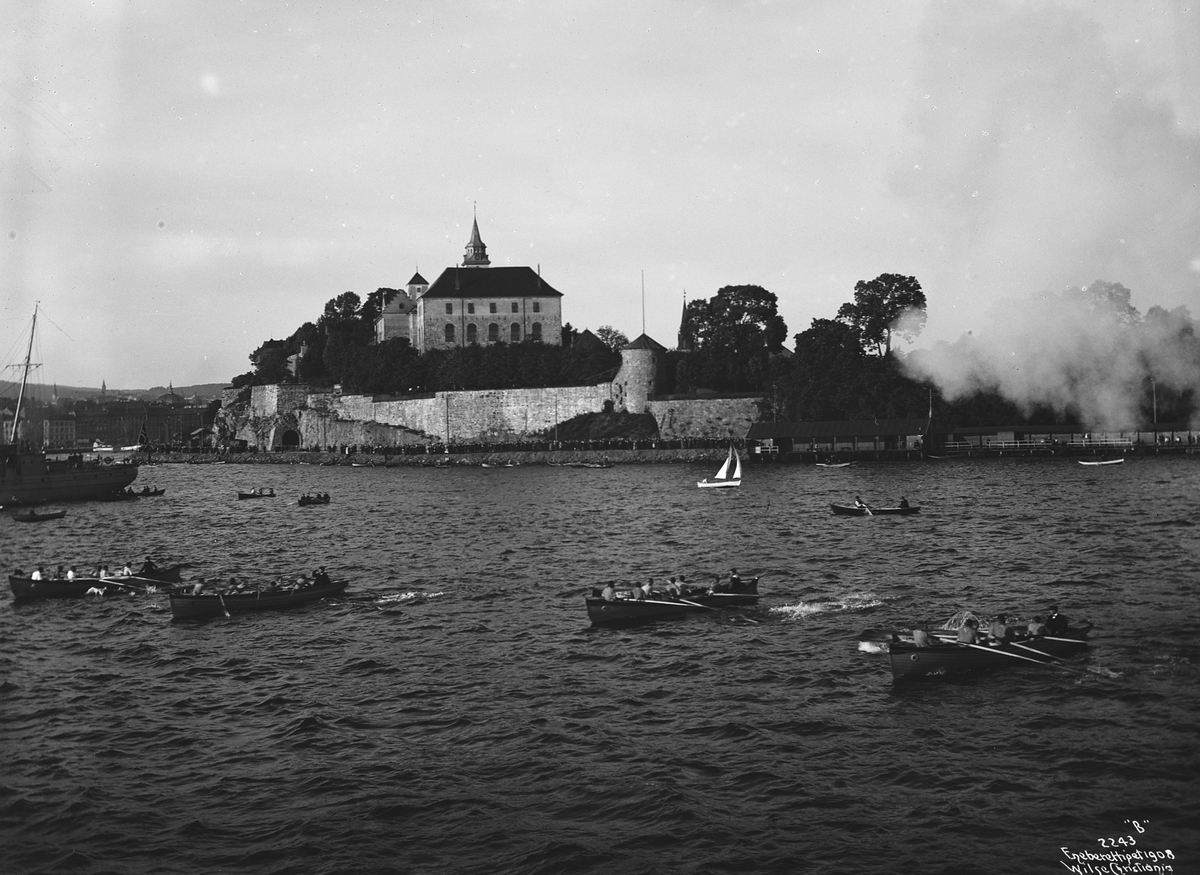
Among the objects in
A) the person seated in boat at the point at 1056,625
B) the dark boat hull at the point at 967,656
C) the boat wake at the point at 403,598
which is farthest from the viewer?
the boat wake at the point at 403,598

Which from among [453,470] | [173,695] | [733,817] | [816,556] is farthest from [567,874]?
[453,470]

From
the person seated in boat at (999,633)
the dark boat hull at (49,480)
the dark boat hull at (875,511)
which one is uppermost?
the dark boat hull at (49,480)

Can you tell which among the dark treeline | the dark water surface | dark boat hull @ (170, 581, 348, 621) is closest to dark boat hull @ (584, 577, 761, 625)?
the dark water surface

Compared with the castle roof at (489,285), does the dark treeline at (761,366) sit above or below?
below

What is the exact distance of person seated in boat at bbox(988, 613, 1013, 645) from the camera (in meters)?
22.7

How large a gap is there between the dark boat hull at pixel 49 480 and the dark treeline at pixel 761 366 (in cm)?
5240

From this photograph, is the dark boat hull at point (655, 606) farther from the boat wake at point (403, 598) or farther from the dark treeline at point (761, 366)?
the dark treeline at point (761, 366)

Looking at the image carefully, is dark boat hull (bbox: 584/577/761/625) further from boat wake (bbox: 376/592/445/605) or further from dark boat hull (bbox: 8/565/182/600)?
dark boat hull (bbox: 8/565/182/600)

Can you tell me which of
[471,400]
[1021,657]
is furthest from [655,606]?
[471,400]

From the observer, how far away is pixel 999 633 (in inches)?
903

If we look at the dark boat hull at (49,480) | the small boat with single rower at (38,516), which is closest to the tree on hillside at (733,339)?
the dark boat hull at (49,480)

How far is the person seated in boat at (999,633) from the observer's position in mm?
22719

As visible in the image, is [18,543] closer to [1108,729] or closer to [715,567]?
[715,567]

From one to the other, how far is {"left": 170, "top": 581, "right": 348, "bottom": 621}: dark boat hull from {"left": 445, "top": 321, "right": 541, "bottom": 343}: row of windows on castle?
108066 mm
